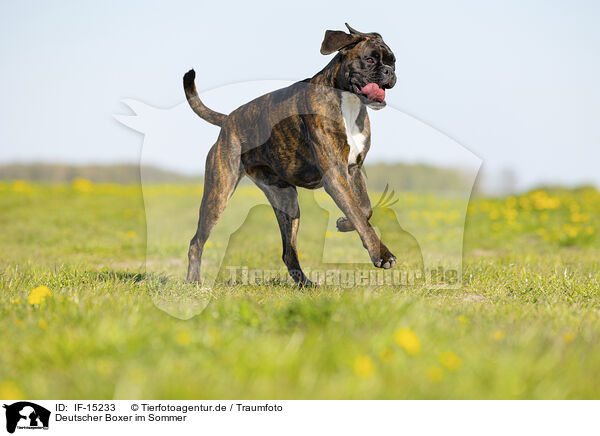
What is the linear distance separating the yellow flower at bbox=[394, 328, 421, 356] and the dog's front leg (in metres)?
1.41

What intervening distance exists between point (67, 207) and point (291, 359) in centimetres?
1276

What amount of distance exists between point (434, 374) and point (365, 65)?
2.62m

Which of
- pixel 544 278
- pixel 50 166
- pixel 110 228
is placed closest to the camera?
pixel 544 278

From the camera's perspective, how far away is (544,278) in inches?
186

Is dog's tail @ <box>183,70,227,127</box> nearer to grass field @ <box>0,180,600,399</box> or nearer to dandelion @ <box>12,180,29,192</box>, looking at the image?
grass field @ <box>0,180,600,399</box>

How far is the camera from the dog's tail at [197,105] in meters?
4.59

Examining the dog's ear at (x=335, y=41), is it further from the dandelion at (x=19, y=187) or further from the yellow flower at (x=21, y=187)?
the dandelion at (x=19, y=187)

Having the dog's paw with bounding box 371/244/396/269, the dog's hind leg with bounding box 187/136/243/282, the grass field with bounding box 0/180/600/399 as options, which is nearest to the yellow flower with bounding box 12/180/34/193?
the grass field with bounding box 0/180/600/399

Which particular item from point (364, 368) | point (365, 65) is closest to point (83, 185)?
point (365, 65)

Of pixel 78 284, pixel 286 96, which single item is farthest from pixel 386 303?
pixel 78 284

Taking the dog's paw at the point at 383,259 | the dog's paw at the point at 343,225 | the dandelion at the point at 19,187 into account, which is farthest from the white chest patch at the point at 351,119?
the dandelion at the point at 19,187

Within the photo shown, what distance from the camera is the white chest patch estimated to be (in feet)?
12.8

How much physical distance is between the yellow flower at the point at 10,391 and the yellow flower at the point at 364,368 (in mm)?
1378

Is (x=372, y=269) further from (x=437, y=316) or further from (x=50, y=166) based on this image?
(x=50, y=166)
